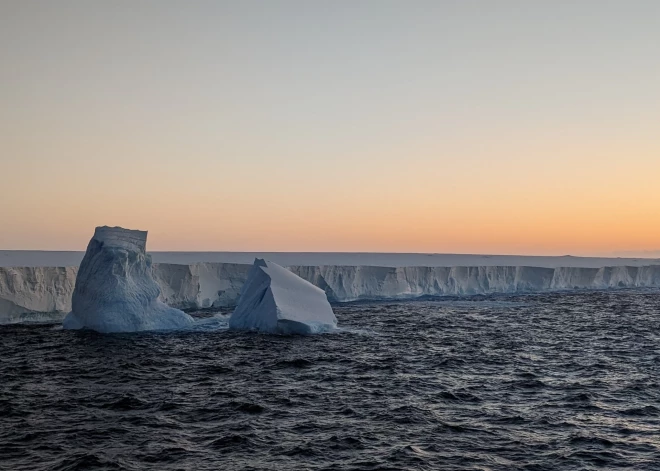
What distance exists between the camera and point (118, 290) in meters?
25.4

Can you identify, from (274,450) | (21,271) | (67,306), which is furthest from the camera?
(67,306)

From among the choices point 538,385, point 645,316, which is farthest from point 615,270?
point 538,385

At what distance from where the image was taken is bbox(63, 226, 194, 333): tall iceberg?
25.3 meters

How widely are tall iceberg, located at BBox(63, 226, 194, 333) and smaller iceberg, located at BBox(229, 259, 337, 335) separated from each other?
2925 mm

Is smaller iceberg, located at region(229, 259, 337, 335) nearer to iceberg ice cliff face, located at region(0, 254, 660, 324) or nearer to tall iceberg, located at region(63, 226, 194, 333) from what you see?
tall iceberg, located at region(63, 226, 194, 333)

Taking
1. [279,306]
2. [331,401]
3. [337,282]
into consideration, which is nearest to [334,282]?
[337,282]

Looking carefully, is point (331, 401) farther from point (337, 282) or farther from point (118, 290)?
point (337, 282)

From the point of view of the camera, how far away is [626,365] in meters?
18.4

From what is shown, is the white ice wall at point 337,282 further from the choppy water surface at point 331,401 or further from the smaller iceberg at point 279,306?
the smaller iceberg at point 279,306

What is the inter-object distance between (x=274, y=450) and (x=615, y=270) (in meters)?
55.8

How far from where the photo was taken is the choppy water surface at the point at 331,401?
33.1ft

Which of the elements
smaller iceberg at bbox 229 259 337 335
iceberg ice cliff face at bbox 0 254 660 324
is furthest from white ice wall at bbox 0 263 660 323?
smaller iceberg at bbox 229 259 337 335

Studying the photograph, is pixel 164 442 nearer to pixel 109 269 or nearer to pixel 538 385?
pixel 538 385

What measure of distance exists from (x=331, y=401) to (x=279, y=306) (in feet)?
38.1
